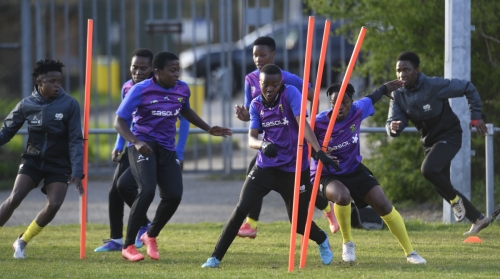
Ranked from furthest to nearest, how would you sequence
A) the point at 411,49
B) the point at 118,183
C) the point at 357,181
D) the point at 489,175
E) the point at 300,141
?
the point at 411,49
the point at 489,175
the point at 118,183
the point at 357,181
the point at 300,141

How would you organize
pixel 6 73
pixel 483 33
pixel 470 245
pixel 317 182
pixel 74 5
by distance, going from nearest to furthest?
pixel 317 182, pixel 470 245, pixel 483 33, pixel 6 73, pixel 74 5

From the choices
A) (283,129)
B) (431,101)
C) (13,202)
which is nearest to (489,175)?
(431,101)

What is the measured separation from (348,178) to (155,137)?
179 centimetres

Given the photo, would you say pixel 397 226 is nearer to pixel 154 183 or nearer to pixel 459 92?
pixel 459 92

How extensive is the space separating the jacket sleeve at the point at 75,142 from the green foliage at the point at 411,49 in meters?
4.40

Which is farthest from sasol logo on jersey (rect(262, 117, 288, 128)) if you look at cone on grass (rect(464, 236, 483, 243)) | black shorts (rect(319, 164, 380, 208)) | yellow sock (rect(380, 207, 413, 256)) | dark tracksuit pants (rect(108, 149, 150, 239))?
cone on grass (rect(464, 236, 483, 243))

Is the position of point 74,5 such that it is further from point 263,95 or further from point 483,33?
point 263,95

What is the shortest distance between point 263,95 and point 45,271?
235 cm

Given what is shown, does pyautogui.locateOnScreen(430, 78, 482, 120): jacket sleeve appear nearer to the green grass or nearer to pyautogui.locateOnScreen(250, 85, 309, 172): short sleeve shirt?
the green grass

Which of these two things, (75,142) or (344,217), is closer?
(344,217)

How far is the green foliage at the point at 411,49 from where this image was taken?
10469 mm

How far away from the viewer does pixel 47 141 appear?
25.6ft

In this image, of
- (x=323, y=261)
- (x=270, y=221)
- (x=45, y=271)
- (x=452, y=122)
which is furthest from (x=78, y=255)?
(x=452, y=122)

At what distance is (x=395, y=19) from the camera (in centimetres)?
1054
